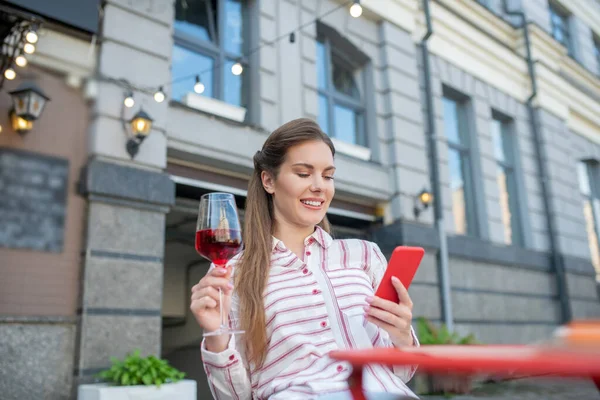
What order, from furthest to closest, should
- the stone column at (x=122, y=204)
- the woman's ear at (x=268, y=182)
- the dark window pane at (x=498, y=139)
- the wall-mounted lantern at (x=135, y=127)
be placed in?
the dark window pane at (x=498, y=139), the wall-mounted lantern at (x=135, y=127), the stone column at (x=122, y=204), the woman's ear at (x=268, y=182)

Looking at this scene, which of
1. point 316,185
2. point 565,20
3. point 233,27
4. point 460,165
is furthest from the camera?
point 565,20

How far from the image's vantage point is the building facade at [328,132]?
4.82m

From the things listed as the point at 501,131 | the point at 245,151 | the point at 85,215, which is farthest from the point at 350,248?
the point at 501,131

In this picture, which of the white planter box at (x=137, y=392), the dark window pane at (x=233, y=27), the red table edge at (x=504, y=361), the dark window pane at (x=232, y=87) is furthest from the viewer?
the dark window pane at (x=233, y=27)

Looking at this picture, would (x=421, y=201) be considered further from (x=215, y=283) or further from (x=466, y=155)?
(x=215, y=283)

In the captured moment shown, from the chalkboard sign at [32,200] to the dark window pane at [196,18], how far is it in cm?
254

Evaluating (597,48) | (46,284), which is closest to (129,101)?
(46,284)

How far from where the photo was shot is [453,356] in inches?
35.4

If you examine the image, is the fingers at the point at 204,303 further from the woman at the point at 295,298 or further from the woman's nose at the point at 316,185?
the woman's nose at the point at 316,185

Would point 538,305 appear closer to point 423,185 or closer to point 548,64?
point 423,185

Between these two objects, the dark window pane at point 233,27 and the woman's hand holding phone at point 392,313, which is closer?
the woman's hand holding phone at point 392,313

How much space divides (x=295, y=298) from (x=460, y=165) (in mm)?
8447

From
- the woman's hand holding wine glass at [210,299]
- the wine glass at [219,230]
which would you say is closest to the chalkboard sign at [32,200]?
the wine glass at [219,230]

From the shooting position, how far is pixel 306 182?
6.46 ft
